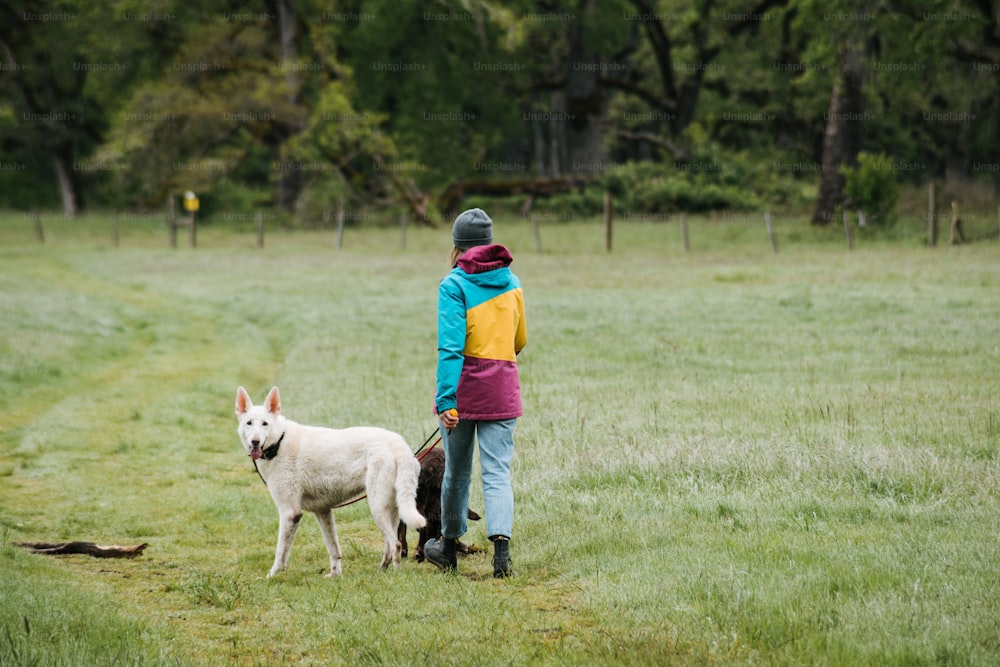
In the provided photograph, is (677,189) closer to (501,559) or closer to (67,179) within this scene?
(67,179)

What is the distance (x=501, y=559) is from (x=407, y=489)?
75 centimetres

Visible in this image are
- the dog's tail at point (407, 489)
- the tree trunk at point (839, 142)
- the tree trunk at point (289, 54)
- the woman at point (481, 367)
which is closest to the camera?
the woman at point (481, 367)

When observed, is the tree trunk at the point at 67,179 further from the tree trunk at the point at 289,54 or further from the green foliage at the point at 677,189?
the green foliage at the point at 677,189

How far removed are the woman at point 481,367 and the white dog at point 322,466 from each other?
0.43 metres

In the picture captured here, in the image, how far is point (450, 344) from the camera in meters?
6.16


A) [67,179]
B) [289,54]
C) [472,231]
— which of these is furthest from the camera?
[67,179]

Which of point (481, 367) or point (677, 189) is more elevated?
point (677, 189)

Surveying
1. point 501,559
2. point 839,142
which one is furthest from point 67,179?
point 501,559

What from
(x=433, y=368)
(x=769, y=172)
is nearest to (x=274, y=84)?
(x=769, y=172)

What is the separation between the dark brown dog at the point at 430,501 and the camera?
7188 millimetres

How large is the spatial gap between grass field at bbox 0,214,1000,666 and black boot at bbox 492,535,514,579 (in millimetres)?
147

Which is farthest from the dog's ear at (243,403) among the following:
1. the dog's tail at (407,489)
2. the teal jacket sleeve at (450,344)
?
the teal jacket sleeve at (450,344)

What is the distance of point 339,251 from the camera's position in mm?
39062

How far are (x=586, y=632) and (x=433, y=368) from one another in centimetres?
993
